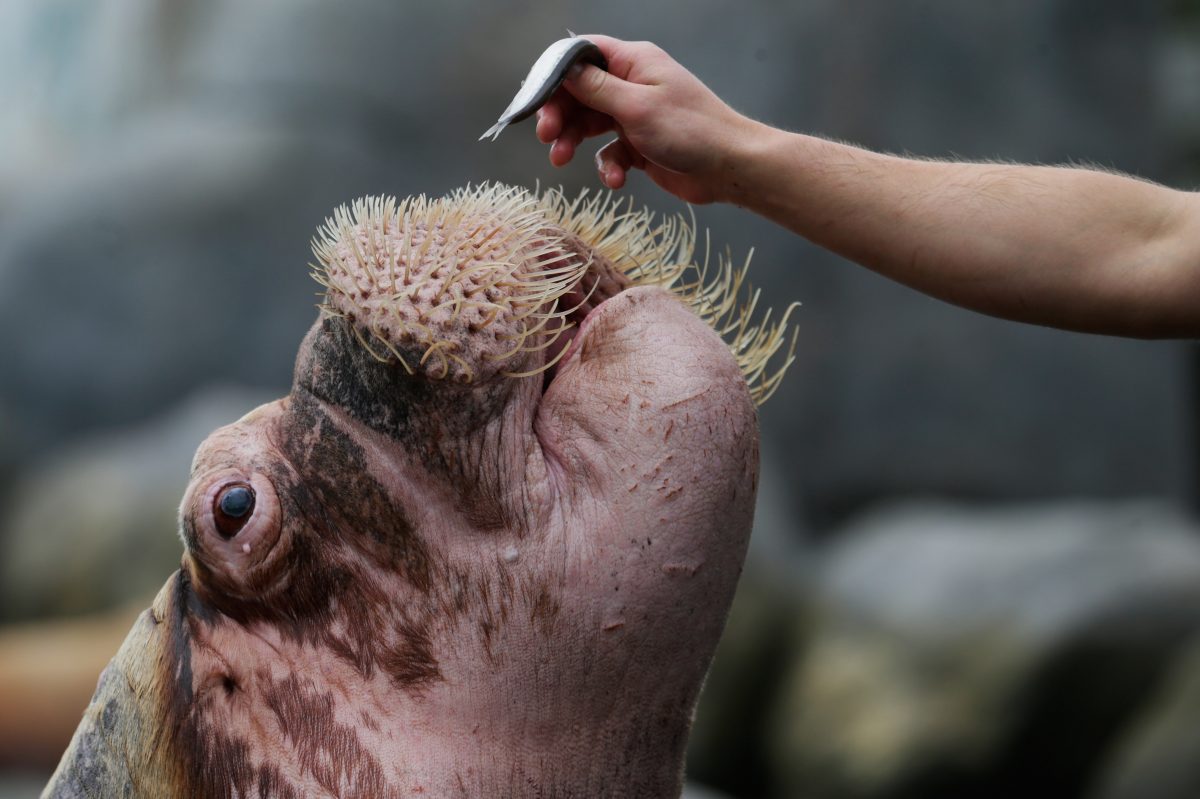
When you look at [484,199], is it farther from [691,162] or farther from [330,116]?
[330,116]

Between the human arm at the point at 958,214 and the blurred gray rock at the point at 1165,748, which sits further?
the blurred gray rock at the point at 1165,748

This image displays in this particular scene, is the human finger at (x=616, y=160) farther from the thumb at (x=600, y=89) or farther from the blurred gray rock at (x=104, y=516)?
the blurred gray rock at (x=104, y=516)

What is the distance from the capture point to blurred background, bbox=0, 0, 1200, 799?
8.04 m

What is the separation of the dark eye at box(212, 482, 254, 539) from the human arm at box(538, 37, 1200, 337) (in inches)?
34.8

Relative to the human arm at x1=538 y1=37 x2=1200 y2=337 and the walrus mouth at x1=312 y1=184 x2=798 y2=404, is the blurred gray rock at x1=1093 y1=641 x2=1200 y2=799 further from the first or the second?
the walrus mouth at x1=312 y1=184 x2=798 y2=404

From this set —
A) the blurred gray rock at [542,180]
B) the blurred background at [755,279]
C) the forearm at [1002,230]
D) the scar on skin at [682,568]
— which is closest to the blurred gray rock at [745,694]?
the blurred background at [755,279]

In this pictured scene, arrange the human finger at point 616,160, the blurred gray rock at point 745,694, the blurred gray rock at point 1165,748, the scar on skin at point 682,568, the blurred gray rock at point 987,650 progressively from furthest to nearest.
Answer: the blurred gray rock at point 745,694 → the blurred gray rock at point 987,650 → the blurred gray rock at point 1165,748 → the human finger at point 616,160 → the scar on skin at point 682,568

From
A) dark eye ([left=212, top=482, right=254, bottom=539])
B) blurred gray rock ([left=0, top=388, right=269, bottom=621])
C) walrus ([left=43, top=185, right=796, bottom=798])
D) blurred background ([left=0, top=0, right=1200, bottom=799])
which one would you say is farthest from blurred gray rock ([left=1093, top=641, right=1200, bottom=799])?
blurred gray rock ([left=0, top=388, right=269, bottom=621])

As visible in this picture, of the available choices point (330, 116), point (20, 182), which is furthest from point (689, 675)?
point (20, 182)

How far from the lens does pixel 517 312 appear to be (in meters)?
2.03

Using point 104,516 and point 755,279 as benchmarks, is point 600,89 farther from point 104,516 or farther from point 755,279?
point 104,516

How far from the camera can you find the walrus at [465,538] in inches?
78.2

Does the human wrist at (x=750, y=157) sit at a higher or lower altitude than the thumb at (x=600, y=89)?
lower

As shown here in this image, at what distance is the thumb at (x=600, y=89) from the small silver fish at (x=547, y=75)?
0.07 feet
